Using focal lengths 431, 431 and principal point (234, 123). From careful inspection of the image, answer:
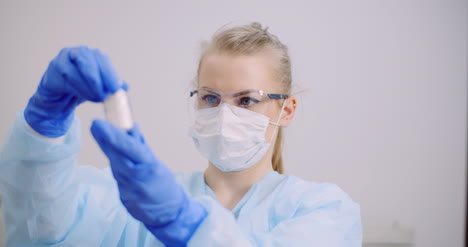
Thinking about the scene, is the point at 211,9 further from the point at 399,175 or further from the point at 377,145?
the point at 399,175

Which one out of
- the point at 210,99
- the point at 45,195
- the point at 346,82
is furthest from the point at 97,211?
the point at 346,82

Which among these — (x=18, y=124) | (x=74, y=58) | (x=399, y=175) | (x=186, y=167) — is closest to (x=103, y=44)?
(x=186, y=167)

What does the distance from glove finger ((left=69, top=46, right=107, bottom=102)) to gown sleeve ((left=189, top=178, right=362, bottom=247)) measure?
267 millimetres

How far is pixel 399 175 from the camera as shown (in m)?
2.05

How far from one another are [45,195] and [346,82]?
1512 millimetres

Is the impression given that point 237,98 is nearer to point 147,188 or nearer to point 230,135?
point 230,135

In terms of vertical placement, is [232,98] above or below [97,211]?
above

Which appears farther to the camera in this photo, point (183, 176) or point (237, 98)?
point (183, 176)

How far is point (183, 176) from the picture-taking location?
1184 millimetres

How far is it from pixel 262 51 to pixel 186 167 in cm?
95

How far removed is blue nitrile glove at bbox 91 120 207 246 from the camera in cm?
65

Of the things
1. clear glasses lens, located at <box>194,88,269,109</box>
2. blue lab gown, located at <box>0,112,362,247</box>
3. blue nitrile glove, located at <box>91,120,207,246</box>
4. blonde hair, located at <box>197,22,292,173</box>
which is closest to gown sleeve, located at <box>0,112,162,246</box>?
blue lab gown, located at <box>0,112,362,247</box>

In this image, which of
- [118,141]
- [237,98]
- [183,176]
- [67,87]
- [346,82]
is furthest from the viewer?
[346,82]

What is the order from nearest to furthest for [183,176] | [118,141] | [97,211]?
[118,141] < [97,211] < [183,176]
